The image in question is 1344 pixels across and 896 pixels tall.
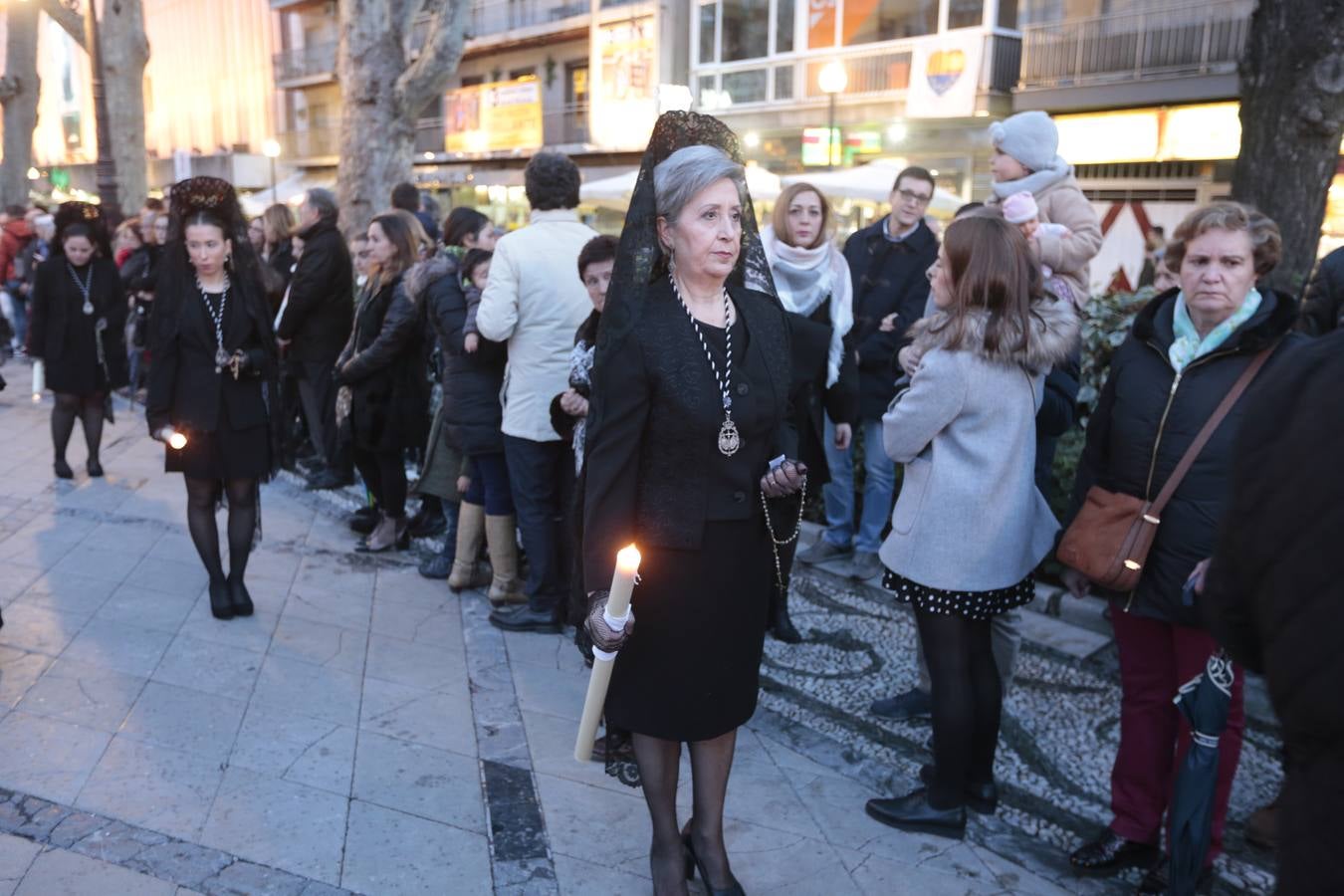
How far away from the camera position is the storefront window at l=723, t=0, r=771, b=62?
24047 millimetres

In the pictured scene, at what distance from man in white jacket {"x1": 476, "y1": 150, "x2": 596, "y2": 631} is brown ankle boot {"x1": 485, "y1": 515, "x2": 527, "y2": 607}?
0.27 meters

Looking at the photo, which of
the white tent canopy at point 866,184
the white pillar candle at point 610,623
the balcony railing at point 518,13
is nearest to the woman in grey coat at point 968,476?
the white pillar candle at point 610,623

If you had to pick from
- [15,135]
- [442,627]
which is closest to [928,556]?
[442,627]

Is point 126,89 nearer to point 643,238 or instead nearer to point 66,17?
point 66,17

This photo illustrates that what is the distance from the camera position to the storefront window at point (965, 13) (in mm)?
19266

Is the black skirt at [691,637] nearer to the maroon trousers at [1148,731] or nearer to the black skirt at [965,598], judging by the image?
the black skirt at [965,598]

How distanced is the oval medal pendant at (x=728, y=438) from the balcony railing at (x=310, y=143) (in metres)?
40.6

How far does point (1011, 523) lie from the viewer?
338 centimetres

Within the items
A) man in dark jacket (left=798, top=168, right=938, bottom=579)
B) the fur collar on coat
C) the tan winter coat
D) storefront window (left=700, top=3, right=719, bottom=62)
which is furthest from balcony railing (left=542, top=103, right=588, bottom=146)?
the fur collar on coat

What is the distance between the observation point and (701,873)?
3.03 m

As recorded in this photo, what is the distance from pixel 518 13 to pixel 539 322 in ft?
97.1

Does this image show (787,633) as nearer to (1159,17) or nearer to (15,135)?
(1159,17)

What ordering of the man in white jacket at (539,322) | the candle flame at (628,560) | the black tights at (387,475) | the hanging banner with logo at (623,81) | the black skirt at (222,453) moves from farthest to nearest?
the hanging banner with logo at (623,81)
the black tights at (387,475)
the black skirt at (222,453)
the man in white jacket at (539,322)
the candle flame at (628,560)

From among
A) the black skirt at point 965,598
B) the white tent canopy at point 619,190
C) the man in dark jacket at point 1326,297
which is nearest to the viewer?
the black skirt at point 965,598
